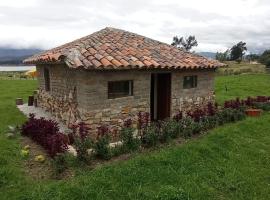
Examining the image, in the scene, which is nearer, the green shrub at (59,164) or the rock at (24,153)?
the green shrub at (59,164)

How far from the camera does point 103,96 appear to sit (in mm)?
10820

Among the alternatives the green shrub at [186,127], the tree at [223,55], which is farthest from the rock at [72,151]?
the tree at [223,55]

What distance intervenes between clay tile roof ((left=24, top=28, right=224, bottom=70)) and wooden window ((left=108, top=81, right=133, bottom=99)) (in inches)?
34.5

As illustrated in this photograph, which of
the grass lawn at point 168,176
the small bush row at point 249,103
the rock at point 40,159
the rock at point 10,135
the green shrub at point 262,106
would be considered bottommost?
the grass lawn at point 168,176

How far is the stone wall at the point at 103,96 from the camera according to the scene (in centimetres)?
1062

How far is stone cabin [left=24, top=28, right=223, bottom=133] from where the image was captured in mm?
10602

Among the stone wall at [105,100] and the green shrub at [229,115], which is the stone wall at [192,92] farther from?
the stone wall at [105,100]

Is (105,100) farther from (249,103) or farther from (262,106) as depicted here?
(262,106)

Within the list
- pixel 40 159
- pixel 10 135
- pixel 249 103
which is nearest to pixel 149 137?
pixel 40 159

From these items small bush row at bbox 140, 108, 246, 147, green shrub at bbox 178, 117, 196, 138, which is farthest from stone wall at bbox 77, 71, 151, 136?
green shrub at bbox 178, 117, 196, 138

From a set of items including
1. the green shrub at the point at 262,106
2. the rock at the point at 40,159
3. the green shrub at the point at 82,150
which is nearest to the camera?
the green shrub at the point at 82,150

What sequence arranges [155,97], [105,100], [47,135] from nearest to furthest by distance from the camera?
[47,135]
[105,100]
[155,97]

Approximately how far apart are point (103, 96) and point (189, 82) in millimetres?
4648

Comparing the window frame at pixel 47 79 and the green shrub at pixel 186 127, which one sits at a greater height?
the window frame at pixel 47 79
